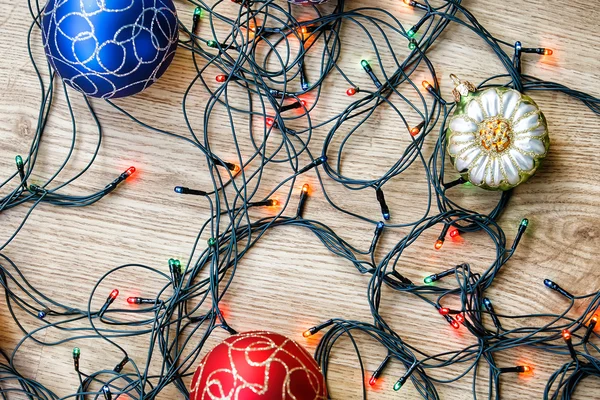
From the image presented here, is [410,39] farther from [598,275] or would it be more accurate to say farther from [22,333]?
[22,333]

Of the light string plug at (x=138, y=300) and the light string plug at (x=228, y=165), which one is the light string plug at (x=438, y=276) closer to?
the light string plug at (x=228, y=165)

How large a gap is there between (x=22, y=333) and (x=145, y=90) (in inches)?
21.3

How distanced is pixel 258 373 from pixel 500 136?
0.59m

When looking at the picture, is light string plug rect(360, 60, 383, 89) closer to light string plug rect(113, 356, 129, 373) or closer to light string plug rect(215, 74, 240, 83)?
light string plug rect(215, 74, 240, 83)

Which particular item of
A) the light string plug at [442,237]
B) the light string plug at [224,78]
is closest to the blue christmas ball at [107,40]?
the light string plug at [224,78]

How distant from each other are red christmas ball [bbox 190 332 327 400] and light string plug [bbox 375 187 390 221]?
327mm

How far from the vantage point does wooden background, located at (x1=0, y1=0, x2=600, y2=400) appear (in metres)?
1.27

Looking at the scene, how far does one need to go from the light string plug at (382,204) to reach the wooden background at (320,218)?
3 cm

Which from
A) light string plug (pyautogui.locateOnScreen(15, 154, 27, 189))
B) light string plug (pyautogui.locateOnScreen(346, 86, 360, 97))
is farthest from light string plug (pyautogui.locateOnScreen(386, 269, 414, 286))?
light string plug (pyautogui.locateOnScreen(15, 154, 27, 189))

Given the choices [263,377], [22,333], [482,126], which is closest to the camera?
[263,377]

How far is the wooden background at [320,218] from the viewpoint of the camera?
1272 mm

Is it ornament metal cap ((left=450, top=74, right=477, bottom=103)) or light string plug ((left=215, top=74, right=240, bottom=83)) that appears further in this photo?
light string plug ((left=215, top=74, right=240, bottom=83))

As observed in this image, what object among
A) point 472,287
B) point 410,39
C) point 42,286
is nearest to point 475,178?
point 472,287

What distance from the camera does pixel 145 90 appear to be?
1.34 metres
